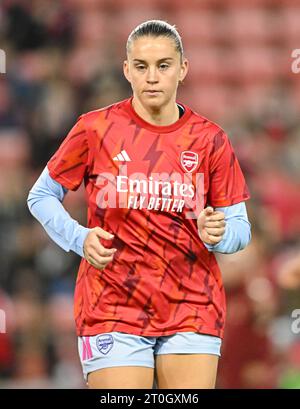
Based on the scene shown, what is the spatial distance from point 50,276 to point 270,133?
8.32 ft

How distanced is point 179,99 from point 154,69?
5.91 meters

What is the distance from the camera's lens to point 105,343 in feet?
12.3

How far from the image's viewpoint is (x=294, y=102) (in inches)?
395

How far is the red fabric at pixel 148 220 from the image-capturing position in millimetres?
3773

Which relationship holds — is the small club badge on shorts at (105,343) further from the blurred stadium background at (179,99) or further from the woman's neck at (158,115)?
the blurred stadium background at (179,99)

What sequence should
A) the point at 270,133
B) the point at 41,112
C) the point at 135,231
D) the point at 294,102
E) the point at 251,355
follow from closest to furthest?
the point at 135,231
the point at 251,355
the point at 41,112
the point at 270,133
the point at 294,102

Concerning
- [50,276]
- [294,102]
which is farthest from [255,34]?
[50,276]

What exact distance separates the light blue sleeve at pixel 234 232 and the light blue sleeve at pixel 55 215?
0.46 m

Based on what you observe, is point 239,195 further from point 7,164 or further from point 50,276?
point 7,164

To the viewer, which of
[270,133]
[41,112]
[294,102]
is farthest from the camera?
[294,102]

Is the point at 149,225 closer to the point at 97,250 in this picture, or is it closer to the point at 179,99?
the point at 97,250

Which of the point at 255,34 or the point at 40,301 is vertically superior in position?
the point at 255,34

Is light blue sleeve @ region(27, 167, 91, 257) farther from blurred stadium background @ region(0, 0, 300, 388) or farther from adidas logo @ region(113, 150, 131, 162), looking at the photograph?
blurred stadium background @ region(0, 0, 300, 388)

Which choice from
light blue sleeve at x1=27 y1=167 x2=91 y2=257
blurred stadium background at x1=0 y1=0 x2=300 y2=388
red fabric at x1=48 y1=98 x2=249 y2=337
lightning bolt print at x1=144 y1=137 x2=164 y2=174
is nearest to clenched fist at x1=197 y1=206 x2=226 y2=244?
red fabric at x1=48 y1=98 x2=249 y2=337
